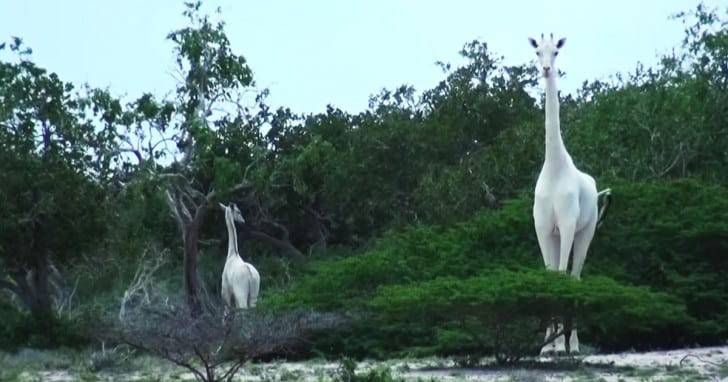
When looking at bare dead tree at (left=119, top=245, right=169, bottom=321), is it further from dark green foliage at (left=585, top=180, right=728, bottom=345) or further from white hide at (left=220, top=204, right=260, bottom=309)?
dark green foliage at (left=585, top=180, right=728, bottom=345)

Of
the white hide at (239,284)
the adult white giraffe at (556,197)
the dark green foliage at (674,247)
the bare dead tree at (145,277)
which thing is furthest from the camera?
the bare dead tree at (145,277)

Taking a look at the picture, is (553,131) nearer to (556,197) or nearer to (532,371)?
(556,197)

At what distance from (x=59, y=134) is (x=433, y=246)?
14.0 metres

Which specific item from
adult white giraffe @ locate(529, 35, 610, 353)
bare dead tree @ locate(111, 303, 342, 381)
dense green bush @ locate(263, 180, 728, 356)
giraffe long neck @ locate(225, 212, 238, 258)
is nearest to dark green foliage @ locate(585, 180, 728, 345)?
dense green bush @ locate(263, 180, 728, 356)

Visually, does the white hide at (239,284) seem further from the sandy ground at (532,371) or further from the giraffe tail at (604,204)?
the giraffe tail at (604,204)

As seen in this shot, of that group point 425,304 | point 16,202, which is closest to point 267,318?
point 425,304

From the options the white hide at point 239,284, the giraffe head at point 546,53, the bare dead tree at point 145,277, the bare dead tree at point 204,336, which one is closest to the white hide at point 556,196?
the giraffe head at point 546,53

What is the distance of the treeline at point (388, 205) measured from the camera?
903 inches

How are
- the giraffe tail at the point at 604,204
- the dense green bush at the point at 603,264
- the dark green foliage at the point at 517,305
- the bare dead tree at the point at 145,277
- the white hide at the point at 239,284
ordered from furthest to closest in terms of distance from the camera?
the bare dead tree at the point at 145,277 < the white hide at the point at 239,284 < the dense green bush at the point at 603,264 < the giraffe tail at the point at 604,204 < the dark green foliage at the point at 517,305

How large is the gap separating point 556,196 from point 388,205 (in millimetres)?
25299

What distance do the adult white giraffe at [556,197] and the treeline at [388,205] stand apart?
0.47 m

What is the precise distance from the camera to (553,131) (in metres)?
20.9

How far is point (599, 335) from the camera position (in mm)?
23938

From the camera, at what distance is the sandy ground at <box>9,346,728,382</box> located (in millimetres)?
17281
